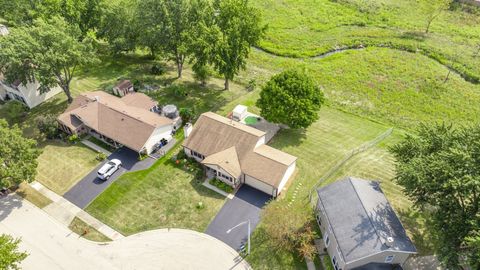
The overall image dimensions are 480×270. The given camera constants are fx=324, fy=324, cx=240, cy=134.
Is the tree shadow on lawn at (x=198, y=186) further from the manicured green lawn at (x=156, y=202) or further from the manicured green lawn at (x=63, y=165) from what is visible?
the manicured green lawn at (x=63, y=165)

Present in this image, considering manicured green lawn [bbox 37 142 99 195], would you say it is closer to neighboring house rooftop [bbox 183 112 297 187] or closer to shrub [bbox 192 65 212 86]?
neighboring house rooftop [bbox 183 112 297 187]

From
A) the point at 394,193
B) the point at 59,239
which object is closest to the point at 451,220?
the point at 394,193

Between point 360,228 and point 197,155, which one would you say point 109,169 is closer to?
point 197,155

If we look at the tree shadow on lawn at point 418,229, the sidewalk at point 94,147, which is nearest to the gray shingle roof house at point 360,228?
the tree shadow on lawn at point 418,229

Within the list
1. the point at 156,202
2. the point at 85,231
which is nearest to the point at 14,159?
the point at 85,231

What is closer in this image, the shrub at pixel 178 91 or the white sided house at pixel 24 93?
the white sided house at pixel 24 93

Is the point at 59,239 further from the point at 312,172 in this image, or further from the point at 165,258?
the point at 312,172

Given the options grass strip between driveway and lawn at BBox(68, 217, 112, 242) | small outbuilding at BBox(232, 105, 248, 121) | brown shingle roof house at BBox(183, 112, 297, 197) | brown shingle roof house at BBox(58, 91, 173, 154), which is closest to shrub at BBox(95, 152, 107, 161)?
brown shingle roof house at BBox(58, 91, 173, 154)
